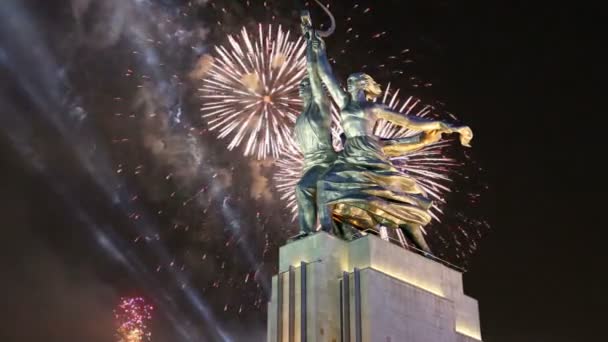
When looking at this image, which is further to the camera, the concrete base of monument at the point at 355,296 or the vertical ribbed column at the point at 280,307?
the vertical ribbed column at the point at 280,307

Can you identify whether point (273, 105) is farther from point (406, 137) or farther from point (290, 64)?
point (406, 137)

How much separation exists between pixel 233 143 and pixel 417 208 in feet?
23.7

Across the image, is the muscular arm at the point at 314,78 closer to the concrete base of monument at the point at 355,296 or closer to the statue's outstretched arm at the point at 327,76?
the statue's outstretched arm at the point at 327,76

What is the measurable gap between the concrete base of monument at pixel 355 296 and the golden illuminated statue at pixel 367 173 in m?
1.19

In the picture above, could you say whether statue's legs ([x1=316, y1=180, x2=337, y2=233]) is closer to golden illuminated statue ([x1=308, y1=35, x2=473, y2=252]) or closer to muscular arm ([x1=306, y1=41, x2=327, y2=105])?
golden illuminated statue ([x1=308, y1=35, x2=473, y2=252])

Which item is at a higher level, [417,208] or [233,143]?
[233,143]

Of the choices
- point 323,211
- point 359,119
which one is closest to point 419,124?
point 359,119

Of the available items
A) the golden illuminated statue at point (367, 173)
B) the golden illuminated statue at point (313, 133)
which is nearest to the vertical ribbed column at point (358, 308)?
the golden illuminated statue at point (367, 173)

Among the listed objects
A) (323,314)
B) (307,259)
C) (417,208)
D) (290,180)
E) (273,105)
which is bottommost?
(323,314)

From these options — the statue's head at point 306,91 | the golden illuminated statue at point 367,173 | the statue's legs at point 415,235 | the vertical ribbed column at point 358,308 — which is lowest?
the vertical ribbed column at point 358,308

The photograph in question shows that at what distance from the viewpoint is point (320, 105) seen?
2808 cm

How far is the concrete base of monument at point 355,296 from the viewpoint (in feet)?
80.6

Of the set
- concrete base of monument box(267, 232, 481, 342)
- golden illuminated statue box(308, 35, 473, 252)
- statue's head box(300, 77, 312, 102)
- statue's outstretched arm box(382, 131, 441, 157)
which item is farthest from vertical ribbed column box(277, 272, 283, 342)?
statue's head box(300, 77, 312, 102)

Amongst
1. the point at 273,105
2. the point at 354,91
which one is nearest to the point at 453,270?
the point at 354,91
